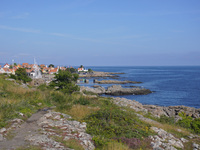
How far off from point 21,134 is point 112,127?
162 inches

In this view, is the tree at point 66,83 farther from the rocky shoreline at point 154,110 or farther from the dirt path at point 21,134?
the dirt path at point 21,134

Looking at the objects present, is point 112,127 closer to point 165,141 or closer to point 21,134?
point 165,141

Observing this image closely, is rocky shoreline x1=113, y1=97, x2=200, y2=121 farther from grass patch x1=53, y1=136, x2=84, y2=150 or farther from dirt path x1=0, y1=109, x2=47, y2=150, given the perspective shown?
grass patch x1=53, y1=136, x2=84, y2=150

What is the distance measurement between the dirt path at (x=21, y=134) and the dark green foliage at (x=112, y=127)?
244 cm

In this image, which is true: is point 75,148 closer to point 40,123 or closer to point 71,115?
point 40,123

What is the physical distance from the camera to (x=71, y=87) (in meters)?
28.9

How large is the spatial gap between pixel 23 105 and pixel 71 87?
17642 millimetres

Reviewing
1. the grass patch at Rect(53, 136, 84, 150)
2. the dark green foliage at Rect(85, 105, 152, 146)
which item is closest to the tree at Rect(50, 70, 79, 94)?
the dark green foliage at Rect(85, 105, 152, 146)

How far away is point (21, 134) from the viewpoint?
23.9 feet

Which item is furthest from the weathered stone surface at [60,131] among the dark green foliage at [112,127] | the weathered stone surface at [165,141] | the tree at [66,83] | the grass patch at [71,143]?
the tree at [66,83]

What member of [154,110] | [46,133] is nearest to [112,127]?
[46,133]

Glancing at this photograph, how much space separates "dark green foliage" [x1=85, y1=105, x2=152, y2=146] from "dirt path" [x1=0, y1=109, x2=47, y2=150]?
2439 mm

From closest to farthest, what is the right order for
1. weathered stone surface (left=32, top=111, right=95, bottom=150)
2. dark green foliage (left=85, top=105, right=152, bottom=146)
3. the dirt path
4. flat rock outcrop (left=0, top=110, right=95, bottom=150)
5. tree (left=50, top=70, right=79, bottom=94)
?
1. the dirt path
2. flat rock outcrop (left=0, top=110, right=95, bottom=150)
3. weathered stone surface (left=32, top=111, right=95, bottom=150)
4. dark green foliage (left=85, top=105, right=152, bottom=146)
5. tree (left=50, top=70, right=79, bottom=94)

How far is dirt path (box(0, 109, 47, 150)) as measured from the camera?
20.2ft
